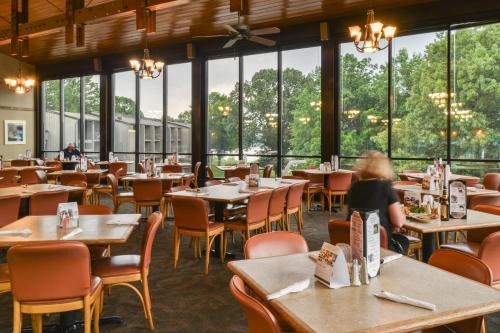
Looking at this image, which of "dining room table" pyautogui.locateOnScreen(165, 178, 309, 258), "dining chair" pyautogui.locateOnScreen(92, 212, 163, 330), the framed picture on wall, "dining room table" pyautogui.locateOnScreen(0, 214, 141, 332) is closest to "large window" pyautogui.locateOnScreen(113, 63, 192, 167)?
the framed picture on wall

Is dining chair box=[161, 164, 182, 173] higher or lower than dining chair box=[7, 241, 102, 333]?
higher

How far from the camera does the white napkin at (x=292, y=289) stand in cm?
190

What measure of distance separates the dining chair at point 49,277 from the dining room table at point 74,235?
447 millimetres

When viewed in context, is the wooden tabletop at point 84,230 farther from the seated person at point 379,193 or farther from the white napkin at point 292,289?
the seated person at point 379,193

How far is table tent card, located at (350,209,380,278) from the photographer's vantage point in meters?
2.08

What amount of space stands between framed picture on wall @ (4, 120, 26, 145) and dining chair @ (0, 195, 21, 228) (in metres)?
10.7

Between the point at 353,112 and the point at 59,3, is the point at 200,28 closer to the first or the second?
the point at 59,3

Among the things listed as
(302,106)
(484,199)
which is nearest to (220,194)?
(484,199)

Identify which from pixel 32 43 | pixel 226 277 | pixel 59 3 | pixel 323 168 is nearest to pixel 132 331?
pixel 226 277

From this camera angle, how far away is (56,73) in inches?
583

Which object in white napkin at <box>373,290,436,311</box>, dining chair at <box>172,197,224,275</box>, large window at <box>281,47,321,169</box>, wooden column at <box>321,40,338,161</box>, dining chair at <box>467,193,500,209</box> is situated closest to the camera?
white napkin at <box>373,290,436,311</box>

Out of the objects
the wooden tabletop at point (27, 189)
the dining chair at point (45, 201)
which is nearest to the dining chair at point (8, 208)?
the dining chair at point (45, 201)

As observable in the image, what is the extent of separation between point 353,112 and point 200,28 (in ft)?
14.2

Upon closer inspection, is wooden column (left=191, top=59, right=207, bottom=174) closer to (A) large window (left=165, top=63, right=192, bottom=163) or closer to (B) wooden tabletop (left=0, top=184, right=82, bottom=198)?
(A) large window (left=165, top=63, right=192, bottom=163)
